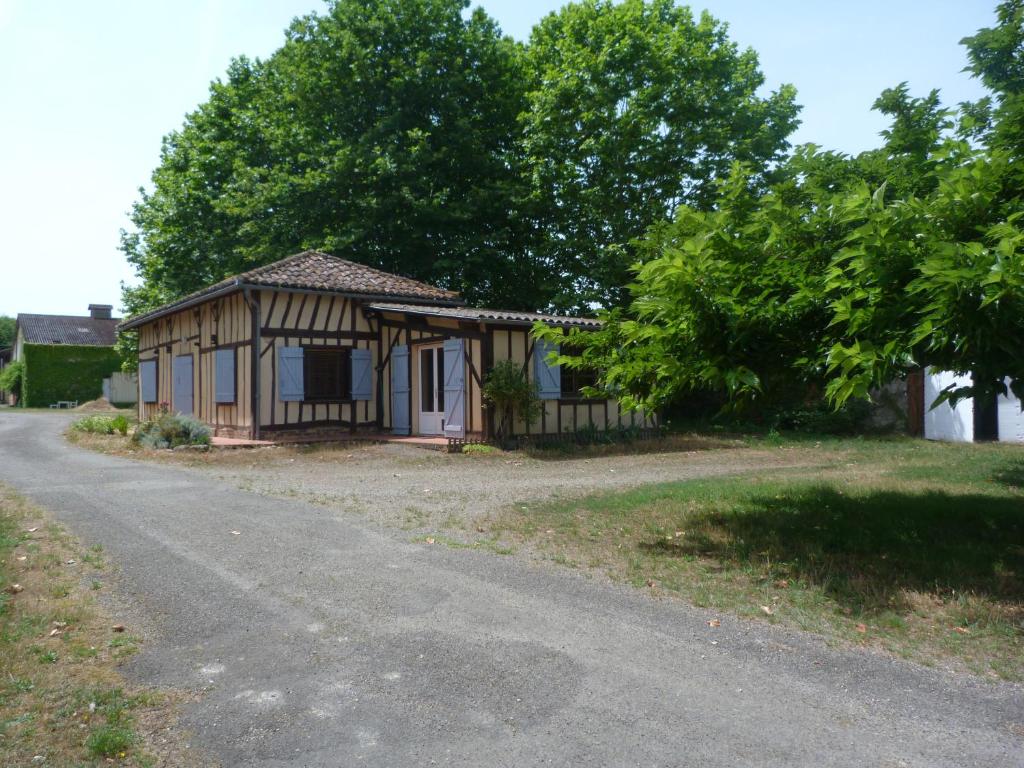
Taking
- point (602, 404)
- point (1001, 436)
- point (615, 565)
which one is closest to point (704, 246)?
point (615, 565)

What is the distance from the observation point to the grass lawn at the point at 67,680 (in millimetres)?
2992

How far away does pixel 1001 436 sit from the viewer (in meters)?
16.4

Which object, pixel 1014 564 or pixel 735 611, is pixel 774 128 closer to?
pixel 1014 564

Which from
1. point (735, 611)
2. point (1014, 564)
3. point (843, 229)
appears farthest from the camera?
point (843, 229)

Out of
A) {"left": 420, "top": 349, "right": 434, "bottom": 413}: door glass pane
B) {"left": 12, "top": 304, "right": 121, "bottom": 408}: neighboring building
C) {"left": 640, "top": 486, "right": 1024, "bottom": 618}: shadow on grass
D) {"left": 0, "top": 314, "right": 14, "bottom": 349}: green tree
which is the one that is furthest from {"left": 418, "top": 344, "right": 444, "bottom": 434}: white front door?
{"left": 0, "top": 314, "right": 14, "bottom": 349}: green tree

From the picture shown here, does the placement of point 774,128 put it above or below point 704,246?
above

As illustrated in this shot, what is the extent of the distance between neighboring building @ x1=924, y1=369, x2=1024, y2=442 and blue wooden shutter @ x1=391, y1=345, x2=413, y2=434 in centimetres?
1116

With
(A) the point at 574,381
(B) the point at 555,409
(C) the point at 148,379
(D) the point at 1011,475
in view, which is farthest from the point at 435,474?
(C) the point at 148,379

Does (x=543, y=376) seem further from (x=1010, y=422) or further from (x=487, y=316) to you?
(x=1010, y=422)

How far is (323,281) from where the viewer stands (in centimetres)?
1664

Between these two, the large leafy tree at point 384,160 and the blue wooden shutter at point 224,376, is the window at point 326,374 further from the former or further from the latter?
the large leafy tree at point 384,160

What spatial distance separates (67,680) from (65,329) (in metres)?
47.1

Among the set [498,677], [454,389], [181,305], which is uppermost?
[181,305]

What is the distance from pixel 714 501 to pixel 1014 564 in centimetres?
315
